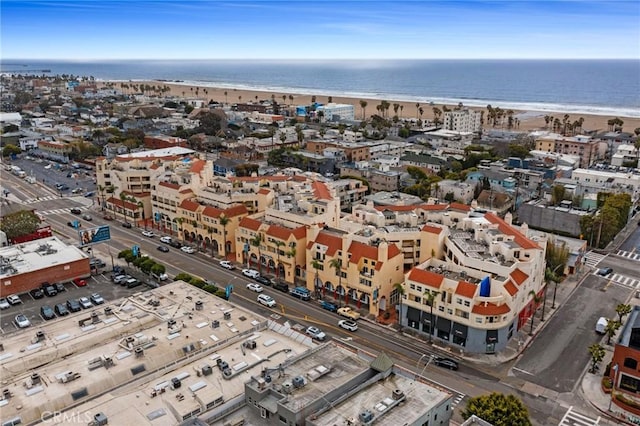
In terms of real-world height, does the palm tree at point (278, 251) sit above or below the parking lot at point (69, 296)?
above

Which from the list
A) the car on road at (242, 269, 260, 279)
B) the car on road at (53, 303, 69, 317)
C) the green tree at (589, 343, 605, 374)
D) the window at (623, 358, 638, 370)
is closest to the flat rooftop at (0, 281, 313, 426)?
the car on road at (53, 303, 69, 317)

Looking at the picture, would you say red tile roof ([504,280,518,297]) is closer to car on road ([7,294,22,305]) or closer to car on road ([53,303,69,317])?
car on road ([53,303,69,317])

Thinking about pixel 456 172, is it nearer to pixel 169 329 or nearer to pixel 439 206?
pixel 439 206

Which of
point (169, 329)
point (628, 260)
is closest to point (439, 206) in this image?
point (628, 260)

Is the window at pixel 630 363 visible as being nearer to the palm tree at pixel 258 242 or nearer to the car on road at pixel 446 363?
the car on road at pixel 446 363

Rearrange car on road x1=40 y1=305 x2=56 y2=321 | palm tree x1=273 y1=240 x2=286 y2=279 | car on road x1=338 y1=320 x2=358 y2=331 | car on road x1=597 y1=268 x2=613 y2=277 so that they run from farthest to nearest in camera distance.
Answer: car on road x1=597 y1=268 x2=613 y2=277, palm tree x1=273 y1=240 x2=286 y2=279, car on road x1=338 y1=320 x2=358 y2=331, car on road x1=40 y1=305 x2=56 y2=321

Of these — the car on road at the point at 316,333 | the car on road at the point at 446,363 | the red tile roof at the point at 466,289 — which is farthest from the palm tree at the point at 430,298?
the car on road at the point at 316,333

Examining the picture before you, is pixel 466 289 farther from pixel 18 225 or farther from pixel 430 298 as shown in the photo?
pixel 18 225
